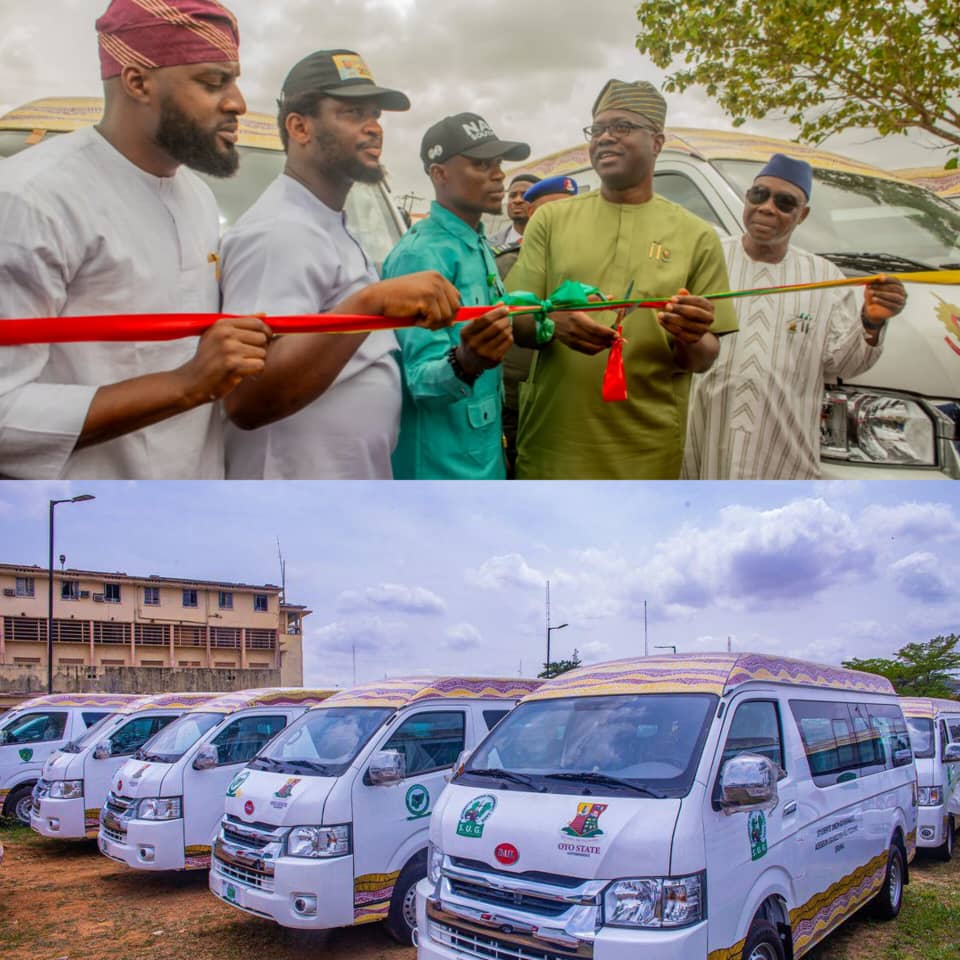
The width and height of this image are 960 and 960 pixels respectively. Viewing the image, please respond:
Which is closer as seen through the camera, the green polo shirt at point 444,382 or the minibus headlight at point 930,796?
the green polo shirt at point 444,382

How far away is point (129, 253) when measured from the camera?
2.84 m

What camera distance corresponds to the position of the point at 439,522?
11.8ft

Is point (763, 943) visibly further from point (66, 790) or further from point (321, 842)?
point (66, 790)

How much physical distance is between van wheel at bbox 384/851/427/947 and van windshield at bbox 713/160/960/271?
135 inches

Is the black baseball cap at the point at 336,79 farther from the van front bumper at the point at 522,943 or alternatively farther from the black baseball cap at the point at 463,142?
the van front bumper at the point at 522,943

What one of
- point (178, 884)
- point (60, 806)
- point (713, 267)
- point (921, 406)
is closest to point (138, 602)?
point (713, 267)

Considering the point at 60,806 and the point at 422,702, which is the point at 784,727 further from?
the point at 60,806

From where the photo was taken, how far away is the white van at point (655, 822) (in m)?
3.17

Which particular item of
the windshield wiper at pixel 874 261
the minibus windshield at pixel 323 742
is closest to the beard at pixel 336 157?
the windshield wiper at pixel 874 261

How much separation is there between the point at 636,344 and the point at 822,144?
1004 millimetres

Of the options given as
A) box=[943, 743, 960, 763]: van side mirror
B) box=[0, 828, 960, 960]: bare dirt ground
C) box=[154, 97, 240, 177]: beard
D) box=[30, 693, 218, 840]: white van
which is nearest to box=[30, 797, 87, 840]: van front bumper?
box=[30, 693, 218, 840]: white van

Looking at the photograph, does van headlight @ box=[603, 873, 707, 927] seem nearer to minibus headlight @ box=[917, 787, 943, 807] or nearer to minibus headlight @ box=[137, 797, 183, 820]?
minibus headlight @ box=[137, 797, 183, 820]

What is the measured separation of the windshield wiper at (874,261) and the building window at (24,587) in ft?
10.7

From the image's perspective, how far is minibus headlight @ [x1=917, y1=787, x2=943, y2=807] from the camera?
25.3ft
